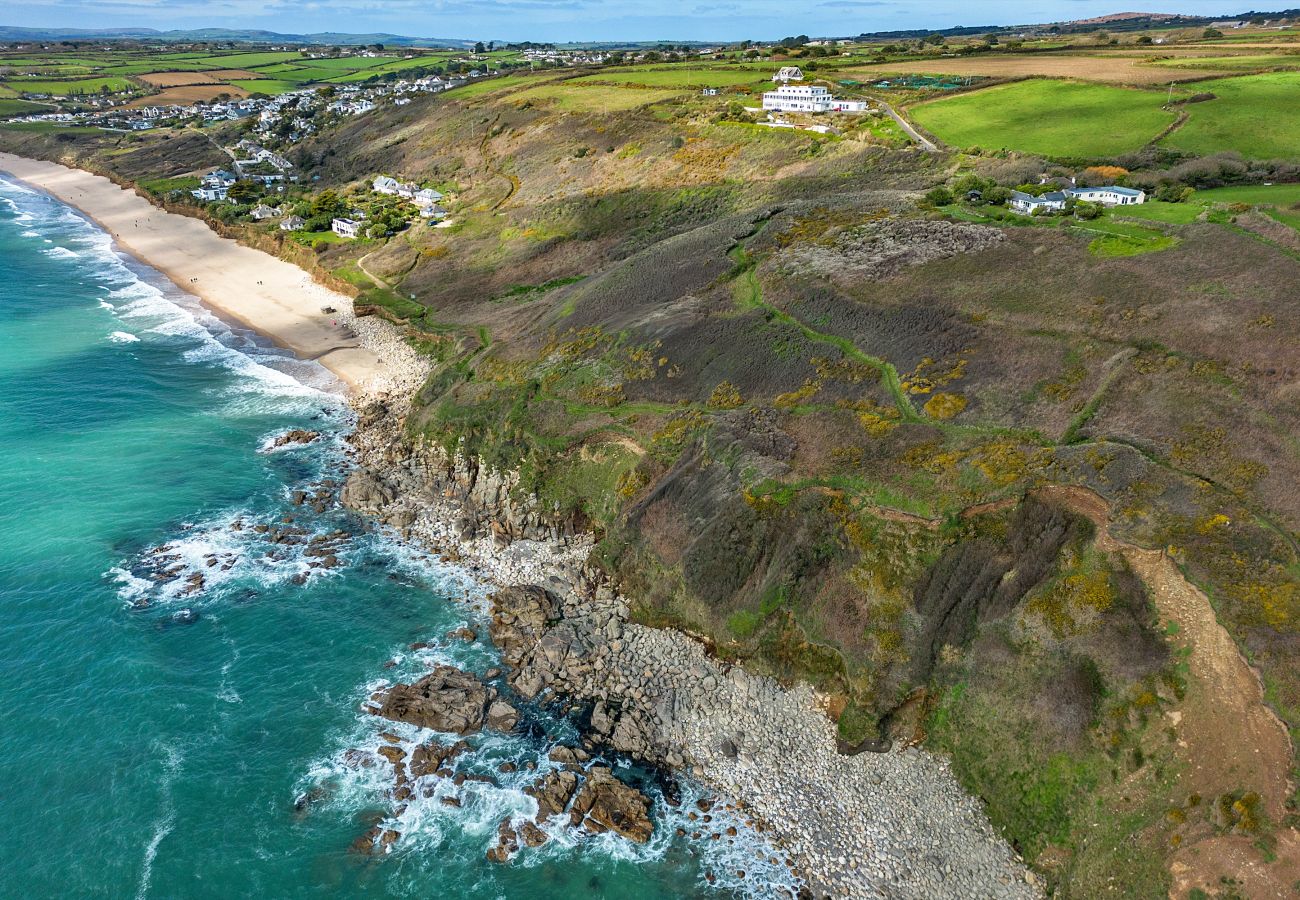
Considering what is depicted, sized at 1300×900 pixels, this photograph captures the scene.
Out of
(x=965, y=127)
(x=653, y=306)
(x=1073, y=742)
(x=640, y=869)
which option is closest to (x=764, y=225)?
(x=653, y=306)

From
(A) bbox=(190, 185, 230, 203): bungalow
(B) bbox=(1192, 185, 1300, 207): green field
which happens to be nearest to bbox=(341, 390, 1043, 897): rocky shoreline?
(B) bbox=(1192, 185, 1300, 207): green field

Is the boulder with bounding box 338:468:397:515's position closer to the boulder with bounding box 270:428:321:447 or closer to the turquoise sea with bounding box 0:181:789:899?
the turquoise sea with bounding box 0:181:789:899

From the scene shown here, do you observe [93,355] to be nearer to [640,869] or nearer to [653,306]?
[653,306]

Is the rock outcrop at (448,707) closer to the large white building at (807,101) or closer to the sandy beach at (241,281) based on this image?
the sandy beach at (241,281)

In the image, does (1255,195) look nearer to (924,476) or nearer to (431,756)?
(924,476)

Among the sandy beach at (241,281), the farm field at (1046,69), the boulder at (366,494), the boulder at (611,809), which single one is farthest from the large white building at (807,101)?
the boulder at (611,809)

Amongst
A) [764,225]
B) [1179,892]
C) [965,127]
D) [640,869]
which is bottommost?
[640,869]
